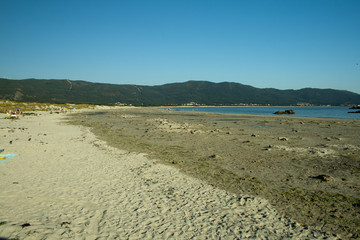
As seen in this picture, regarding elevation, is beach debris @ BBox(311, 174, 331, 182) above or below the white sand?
above

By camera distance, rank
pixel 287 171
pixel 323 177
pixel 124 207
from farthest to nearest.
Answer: pixel 287 171, pixel 323 177, pixel 124 207

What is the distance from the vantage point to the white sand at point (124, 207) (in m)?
4.86

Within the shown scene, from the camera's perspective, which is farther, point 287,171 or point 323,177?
point 287,171

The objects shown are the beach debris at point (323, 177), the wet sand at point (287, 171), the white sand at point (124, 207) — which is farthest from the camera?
the beach debris at point (323, 177)

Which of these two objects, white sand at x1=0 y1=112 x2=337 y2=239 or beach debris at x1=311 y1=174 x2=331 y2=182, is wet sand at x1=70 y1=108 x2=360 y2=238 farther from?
white sand at x1=0 y1=112 x2=337 y2=239

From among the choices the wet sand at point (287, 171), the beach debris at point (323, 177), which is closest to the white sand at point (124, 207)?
the wet sand at point (287, 171)

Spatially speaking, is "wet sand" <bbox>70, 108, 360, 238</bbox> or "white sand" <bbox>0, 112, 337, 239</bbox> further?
"wet sand" <bbox>70, 108, 360, 238</bbox>

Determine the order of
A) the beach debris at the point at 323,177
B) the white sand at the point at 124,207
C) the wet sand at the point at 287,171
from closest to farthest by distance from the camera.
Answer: the white sand at the point at 124,207, the wet sand at the point at 287,171, the beach debris at the point at 323,177

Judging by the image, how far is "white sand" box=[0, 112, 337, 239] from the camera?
4863mm

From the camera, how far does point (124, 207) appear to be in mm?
6027

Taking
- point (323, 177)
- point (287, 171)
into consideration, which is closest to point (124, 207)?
point (287, 171)

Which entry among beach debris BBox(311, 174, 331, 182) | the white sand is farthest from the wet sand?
the white sand

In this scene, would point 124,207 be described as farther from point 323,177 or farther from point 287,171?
point 323,177

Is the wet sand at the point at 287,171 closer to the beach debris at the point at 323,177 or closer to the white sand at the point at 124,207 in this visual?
the beach debris at the point at 323,177
